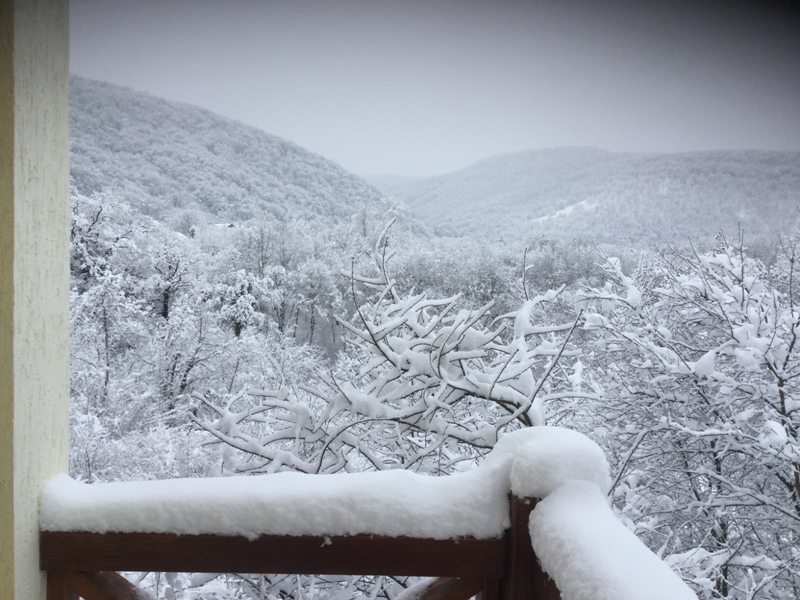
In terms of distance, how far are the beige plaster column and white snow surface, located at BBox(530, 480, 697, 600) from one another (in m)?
0.76

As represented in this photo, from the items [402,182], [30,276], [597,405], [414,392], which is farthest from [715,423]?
[402,182]

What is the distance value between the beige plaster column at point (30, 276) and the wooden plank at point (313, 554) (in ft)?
0.47

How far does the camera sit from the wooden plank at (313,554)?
0.81 meters

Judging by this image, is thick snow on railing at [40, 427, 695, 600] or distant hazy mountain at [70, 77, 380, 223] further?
distant hazy mountain at [70, 77, 380, 223]

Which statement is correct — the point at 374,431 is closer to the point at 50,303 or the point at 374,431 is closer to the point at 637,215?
the point at 50,303

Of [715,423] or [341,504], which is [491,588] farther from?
[715,423]

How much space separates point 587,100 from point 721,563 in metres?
38.6

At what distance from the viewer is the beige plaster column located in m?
0.85

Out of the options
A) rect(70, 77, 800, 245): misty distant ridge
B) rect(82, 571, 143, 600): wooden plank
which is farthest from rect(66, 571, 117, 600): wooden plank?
rect(70, 77, 800, 245): misty distant ridge

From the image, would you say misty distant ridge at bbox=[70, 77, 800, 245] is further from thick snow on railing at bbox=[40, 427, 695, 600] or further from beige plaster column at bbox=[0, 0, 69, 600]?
beige plaster column at bbox=[0, 0, 69, 600]

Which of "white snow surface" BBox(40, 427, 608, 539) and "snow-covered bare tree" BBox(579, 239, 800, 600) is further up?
"white snow surface" BBox(40, 427, 608, 539)

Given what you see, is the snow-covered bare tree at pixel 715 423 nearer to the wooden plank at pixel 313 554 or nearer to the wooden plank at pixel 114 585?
the wooden plank at pixel 313 554

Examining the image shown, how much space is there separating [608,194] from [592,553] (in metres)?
27.8

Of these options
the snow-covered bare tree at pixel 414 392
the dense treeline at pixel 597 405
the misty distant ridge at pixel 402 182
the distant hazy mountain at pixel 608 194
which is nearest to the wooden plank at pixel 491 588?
the dense treeline at pixel 597 405
